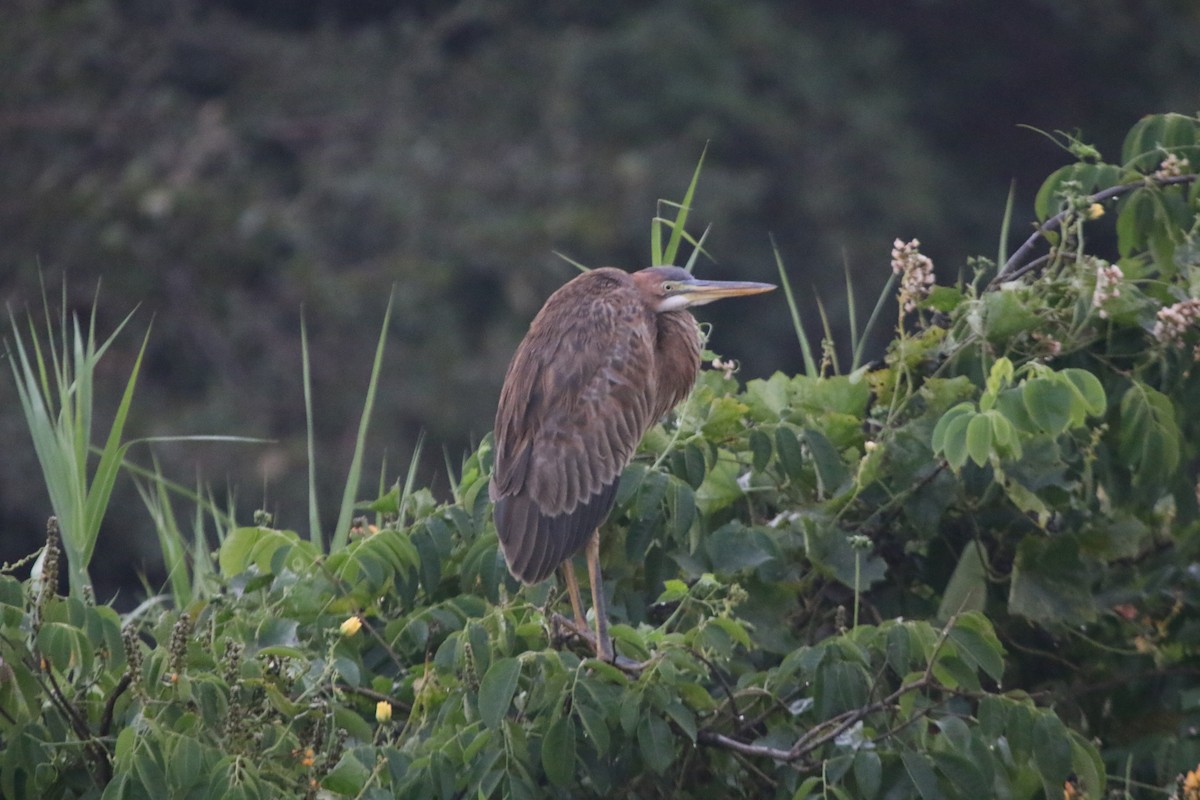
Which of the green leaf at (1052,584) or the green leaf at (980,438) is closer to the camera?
the green leaf at (980,438)

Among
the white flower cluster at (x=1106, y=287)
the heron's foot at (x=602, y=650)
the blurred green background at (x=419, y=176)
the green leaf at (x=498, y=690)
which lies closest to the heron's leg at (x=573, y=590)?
the heron's foot at (x=602, y=650)

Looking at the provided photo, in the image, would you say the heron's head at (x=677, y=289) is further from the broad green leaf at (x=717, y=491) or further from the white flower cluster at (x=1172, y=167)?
the white flower cluster at (x=1172, y=167)

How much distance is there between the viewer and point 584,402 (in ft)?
11.5

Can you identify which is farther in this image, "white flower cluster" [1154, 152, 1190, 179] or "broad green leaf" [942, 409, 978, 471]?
"white flower cluster" [1154, 152, 1190, 179]

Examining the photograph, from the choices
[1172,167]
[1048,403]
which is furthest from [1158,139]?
[1048,403]

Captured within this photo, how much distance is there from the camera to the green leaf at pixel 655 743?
8.65 ft

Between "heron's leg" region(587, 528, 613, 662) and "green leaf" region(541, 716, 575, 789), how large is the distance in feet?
0.76

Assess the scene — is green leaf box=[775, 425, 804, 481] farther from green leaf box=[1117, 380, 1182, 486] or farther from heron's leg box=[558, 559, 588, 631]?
green leaf box=[1117, 380, 1182, 486]

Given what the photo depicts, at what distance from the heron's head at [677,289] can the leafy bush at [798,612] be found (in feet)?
0.85

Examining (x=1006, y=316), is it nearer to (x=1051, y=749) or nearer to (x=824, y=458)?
(x=824, y=458)

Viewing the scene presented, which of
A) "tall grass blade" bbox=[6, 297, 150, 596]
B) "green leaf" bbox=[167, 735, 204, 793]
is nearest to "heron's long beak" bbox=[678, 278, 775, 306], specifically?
"tall grass blade" bbox=[6, 297, 150, 596]

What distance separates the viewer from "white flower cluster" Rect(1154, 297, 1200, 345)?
9.85ft

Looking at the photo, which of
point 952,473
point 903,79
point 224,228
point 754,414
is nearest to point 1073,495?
point 952,473

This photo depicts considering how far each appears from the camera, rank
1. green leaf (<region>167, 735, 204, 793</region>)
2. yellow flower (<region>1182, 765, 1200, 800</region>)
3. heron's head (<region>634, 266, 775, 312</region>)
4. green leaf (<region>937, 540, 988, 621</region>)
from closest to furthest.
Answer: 1. green leaf (<region>167, 735, 204, 793</region>)
2. yellow flower (<region>1182, 765, 1200, 800</region>)
3. green leaf (<region>937, 540, 988, 621</region>)
4. heron's head (<region>634, 266, 775, 312</region>)
